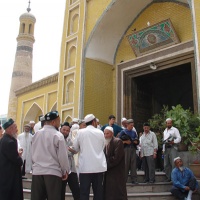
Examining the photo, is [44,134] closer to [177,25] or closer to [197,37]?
[197,37]

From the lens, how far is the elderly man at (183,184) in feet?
15.3

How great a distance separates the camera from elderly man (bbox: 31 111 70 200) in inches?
108

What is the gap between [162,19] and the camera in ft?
30.3

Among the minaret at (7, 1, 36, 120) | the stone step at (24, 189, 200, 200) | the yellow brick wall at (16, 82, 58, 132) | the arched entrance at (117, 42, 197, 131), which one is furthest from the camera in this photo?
the minaret at (7, 1, 36, 120)

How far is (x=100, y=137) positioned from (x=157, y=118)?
420cm

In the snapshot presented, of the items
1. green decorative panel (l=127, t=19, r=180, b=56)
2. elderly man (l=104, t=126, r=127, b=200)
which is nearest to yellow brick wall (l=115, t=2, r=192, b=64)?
green decorative panel (l=127, t=19, r=180, b=56)

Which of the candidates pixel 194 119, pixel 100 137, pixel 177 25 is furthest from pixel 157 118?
pixel 100 137

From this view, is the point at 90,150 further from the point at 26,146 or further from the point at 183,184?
the point at 26,146

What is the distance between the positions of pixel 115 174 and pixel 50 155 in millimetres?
1231

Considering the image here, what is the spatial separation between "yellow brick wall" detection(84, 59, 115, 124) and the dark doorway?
3.18ft

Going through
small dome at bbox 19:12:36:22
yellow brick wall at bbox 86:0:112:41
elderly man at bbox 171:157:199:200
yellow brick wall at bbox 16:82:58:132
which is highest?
small dome at bbox 19:12:36:22

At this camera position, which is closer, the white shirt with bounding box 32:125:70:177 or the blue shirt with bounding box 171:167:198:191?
the white shirt with bounding box 32:125:70:177

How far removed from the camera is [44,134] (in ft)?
9.50

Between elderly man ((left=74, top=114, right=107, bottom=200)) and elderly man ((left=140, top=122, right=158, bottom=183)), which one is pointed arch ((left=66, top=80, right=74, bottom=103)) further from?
elderly man ((left=74, top=114, right=107, bottom=200))
